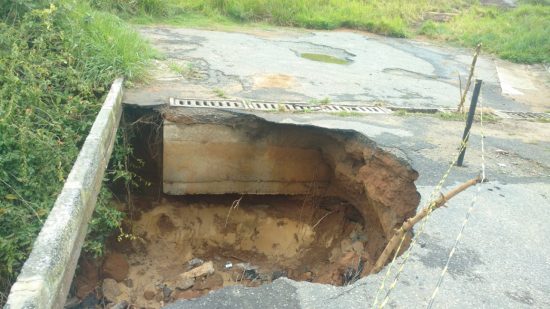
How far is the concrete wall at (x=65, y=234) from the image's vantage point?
2.31 metres

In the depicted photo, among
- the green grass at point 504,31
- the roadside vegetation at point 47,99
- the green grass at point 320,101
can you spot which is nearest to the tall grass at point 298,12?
the green grass at point 504,31

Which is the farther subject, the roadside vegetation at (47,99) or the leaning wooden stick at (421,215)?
the roadside vegetation at (47,99)

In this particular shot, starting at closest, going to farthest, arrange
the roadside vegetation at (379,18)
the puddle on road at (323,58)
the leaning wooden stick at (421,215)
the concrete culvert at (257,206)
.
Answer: the leaning wooden stick at (421,215) → the concrete culvert at (257,206) → the puddle on road at (323,58) → the roadside vegetation at (379,18)

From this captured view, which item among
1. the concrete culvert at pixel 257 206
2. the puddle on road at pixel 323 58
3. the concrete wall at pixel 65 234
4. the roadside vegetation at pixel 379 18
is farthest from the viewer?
the roadside vegetation at pixel 379 18

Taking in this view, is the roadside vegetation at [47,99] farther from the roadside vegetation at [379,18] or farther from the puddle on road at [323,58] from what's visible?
the roadside vegetation at [379,18]

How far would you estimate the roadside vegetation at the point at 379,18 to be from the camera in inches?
362

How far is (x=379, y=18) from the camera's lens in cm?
1095

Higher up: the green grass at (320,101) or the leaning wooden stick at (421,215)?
the leaning wooden stick at (421,215)

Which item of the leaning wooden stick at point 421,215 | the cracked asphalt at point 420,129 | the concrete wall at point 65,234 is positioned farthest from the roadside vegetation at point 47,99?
the leaning wooden stick at point 421,215

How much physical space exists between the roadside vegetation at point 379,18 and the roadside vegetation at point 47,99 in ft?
9.54

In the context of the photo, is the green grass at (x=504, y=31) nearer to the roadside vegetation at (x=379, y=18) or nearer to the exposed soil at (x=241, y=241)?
the roadside vegetation at (x=379, y=18)

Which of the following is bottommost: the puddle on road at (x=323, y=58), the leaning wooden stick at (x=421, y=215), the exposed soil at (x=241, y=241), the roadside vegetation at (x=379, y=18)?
the exposed soil at (x=241, y=241)

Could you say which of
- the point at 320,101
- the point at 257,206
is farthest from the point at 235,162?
the point at 320,101

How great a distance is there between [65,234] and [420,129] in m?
3.61
